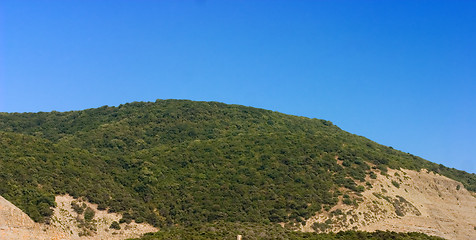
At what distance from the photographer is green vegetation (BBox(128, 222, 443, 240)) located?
64250 mm

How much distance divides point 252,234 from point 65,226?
71.6 ft

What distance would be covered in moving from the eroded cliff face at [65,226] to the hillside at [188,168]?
47.3 inches

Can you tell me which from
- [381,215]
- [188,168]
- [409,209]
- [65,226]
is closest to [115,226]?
[65,226]

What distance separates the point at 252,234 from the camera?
66.2 meters

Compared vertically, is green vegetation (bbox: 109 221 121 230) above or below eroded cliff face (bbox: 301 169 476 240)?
below

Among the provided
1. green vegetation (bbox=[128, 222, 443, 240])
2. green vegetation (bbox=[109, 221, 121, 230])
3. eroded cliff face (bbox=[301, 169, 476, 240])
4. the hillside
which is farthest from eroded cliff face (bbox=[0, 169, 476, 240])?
green vegetation (bbox=[128, 222, 443, 240])

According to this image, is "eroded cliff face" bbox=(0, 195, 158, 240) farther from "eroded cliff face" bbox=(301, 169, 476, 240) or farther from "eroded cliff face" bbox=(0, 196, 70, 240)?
"eroded cliff face" bbox=(301, 169, 476, 240)

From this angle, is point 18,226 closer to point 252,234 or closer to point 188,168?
point 252,234

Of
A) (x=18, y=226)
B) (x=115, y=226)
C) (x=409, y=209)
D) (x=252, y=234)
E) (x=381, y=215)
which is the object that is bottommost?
(x=18, y=226)

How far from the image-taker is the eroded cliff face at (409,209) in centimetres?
7425

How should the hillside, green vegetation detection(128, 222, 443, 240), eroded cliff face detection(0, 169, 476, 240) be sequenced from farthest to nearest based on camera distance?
1. the hillside
2. green vegetation detection(128, 222, 443, 240)
3. eroded cliff face detection(0, 169, 476, 240)

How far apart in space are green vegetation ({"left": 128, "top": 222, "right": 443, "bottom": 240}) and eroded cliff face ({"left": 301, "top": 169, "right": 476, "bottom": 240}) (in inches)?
165

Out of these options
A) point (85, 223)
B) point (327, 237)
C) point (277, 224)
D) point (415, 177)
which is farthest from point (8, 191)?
point (415, 177)

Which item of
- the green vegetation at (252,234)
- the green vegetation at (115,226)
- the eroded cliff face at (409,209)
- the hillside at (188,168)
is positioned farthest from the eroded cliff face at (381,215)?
the green vegetation at (252,234)
